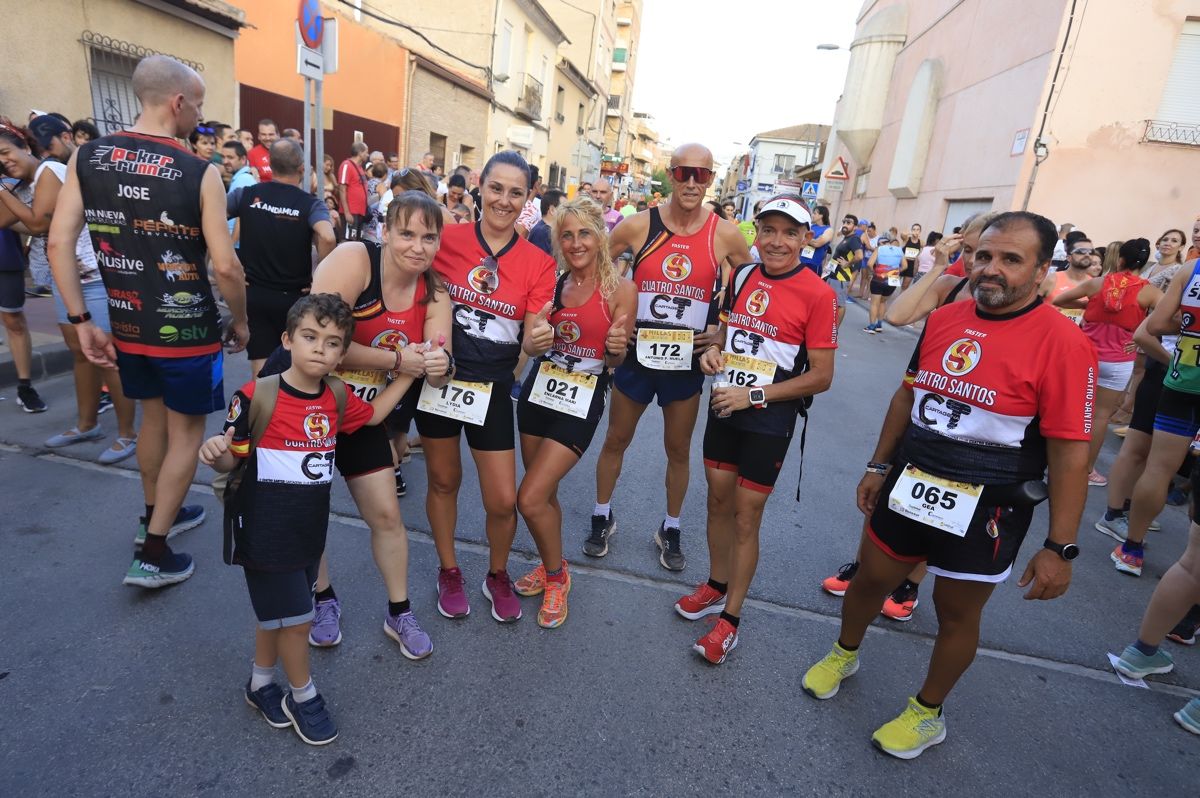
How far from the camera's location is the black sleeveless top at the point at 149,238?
2828 mm

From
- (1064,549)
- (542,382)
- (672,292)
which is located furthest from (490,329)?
(1064,549)

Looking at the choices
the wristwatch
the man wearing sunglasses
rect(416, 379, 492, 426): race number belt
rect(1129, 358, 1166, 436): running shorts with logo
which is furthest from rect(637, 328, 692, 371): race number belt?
rect(1129, 358, 1166, 436): running shorts with logo

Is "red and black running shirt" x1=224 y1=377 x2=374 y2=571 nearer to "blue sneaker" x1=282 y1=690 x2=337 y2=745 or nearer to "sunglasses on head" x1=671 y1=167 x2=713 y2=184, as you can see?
"blue sneaker" x1=282 y1=690 x2=337 y2=745

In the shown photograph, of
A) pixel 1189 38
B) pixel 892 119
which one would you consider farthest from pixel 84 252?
pixel 892 119

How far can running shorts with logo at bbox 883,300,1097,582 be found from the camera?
218 centimetres

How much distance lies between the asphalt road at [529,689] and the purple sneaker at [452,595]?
8cm

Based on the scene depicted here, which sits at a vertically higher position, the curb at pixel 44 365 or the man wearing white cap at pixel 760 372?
the man wearing white cap at pixel 760 372

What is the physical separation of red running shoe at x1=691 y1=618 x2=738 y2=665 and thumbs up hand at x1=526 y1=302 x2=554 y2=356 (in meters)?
1.51

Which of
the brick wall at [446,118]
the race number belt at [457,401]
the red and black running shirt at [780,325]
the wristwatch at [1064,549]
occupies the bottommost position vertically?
the wristwatch at [1064,549]

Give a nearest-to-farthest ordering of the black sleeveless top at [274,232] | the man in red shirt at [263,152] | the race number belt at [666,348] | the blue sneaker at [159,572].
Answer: the blue sneaker at [159,572], the race number belt at [666,348], the black sleeveless top at [274,232], the man in red shirt at [263,152]

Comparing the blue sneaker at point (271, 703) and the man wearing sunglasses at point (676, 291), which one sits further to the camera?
the man wearing sunglasses at point (676, 291)

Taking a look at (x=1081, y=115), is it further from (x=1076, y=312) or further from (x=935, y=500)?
(x=935, y=500)

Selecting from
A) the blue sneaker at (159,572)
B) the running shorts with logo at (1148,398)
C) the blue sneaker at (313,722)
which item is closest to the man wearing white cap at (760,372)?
the blue sneaker at (313,722)

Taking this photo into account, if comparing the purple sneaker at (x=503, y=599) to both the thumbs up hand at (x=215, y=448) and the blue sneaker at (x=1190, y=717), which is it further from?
the blue sneaker at (x=1190, y=717)
